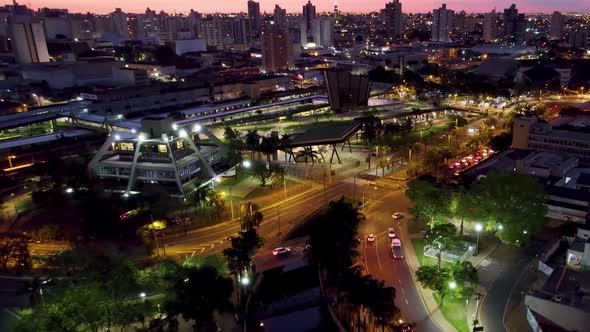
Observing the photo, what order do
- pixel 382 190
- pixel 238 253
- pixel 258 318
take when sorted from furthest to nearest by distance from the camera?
Answer: 1. pixel 382 190
2. pixel 238 253
3. pixel 258 318

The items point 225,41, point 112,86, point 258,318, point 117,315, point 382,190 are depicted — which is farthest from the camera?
point 225,41

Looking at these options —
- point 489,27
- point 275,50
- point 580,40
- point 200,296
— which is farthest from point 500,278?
point 489,27

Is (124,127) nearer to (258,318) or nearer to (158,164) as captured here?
(158,164)

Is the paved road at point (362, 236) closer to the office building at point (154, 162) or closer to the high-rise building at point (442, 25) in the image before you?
the office building at point (154, 162)

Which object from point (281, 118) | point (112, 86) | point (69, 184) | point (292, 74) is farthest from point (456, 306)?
point (292, 74)

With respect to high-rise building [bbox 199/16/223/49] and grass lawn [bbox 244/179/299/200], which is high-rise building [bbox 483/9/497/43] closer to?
high-rise building [bbox 199/16/223/49]

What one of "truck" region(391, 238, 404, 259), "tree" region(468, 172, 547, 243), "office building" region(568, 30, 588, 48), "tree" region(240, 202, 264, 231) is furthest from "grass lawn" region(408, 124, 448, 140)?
"office building" region(568, 30, 588, 48)
